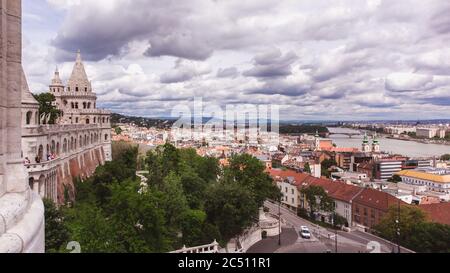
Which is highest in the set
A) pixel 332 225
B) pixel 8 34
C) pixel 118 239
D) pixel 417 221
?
pixel 8 34

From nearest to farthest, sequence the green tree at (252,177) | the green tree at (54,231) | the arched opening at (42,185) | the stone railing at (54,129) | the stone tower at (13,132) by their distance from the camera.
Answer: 1. the stone tower at (13,132)
2. the green tree at (54,231)
3. the arched opening at (42,185)
4. the stone railing at (54,129)
5. the green tree at (252,177)

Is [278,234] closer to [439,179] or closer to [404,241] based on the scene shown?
[404,241]

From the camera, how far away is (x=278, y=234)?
20.2 metres

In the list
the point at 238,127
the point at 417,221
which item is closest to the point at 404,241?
the point at 417,221

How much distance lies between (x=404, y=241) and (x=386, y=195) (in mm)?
6287

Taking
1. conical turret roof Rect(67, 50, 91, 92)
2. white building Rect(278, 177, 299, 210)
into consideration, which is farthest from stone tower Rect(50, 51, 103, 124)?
white building Rect(278, 177, 299, 210)

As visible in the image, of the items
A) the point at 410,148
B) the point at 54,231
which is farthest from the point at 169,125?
the point at 54,231

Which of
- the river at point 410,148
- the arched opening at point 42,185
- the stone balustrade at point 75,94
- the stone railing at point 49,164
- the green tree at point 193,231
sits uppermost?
the stone balustrade at point 75,94

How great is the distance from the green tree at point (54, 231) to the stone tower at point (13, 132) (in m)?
6.13

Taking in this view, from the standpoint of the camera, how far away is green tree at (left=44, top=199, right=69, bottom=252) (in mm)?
9133

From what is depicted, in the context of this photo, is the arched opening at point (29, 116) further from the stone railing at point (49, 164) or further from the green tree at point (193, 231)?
the green tree at point (193, 231)

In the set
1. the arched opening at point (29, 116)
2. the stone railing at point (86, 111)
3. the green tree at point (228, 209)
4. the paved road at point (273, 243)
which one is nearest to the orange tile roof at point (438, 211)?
the paved road at point (273, 243)

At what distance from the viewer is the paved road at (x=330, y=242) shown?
17.3 metres
